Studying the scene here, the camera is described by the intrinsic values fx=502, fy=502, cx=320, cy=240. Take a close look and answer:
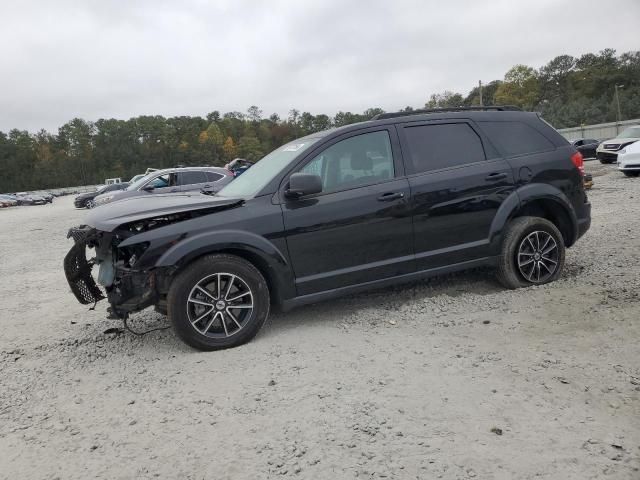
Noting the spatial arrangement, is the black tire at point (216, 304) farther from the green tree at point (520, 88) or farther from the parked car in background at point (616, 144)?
the green tree at point (520, 88)

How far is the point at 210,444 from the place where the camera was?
2693 millimetres

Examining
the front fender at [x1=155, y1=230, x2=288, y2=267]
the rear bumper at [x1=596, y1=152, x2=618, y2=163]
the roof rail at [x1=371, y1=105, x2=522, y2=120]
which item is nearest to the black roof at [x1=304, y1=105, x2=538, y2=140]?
the roof rail at [x1=371, y1=105, x2=522, y2=120]

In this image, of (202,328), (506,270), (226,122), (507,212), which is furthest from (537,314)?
(226,122)

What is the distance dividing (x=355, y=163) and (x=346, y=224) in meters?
0.62

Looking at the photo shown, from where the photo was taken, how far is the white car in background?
14.2 m

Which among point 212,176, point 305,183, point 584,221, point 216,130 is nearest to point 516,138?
point 584,221

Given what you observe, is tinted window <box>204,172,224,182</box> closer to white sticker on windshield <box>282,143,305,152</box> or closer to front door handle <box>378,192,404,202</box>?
white sticker on windshield <box>282,143,305,152</box>

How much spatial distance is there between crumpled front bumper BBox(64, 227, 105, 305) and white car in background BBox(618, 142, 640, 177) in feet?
48.7

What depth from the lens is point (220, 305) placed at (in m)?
3.99

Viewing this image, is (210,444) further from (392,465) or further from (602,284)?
(602,284)

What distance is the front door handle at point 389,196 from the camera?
176 inches

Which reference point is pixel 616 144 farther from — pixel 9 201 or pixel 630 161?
pixel 9 201

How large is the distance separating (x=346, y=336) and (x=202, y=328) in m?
1.15

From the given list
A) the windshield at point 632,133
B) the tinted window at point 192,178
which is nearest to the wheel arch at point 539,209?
the tinted window at point 192,178
